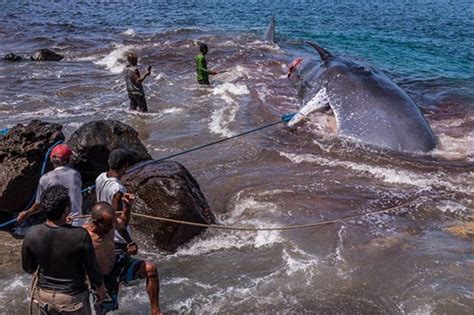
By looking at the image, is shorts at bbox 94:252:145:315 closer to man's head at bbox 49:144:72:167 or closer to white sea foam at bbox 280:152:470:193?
man's head at bbox 49:144:72:167

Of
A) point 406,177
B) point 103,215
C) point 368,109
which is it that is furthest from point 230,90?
point 103,215

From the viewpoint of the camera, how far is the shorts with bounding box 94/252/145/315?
514cm

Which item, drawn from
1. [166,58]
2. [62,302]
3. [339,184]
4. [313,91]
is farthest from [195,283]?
[166,58]

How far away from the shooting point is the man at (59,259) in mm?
4238

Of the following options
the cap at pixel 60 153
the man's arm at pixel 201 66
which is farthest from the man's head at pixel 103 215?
the man's arm at pixel 201 66

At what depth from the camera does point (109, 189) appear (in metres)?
5.45

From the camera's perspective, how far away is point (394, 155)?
34.1ft

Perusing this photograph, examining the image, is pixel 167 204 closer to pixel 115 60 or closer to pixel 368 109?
pixel 368 109

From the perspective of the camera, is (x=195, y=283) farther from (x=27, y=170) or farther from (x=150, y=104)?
(x=150, y=104)

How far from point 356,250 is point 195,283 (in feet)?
7.61

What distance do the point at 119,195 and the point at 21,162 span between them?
116 inches

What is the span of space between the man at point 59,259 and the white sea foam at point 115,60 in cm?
1518

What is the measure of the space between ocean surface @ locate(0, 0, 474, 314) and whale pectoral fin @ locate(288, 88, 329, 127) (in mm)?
270

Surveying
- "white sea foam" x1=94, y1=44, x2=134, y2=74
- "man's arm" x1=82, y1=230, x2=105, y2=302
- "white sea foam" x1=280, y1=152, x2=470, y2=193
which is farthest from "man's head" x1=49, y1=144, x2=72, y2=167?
"white sea foam" x1=94, y1=44, x2=134, y2=74
